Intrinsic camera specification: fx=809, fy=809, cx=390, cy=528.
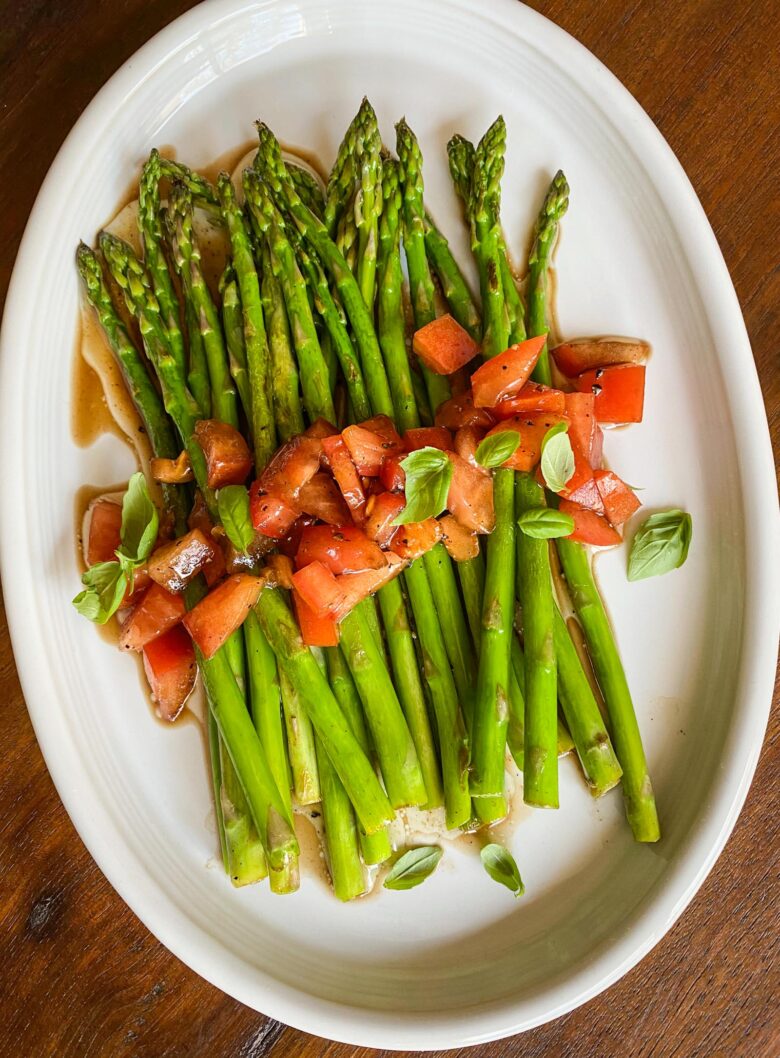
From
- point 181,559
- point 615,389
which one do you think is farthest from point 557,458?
point 181,559

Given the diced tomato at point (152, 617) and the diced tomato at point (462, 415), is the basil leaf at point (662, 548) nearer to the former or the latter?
the diced tomato at point (462, 415)

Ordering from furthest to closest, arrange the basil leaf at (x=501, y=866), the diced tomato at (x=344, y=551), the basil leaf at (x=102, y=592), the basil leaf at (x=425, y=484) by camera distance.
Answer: the basil leaf at (x=501, y=866), the basil leaf at (x=102, y=592), the diced tomato at (x=344, y=551), the basil leaf at (x=425, y=484)

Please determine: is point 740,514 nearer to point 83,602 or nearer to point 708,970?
point 708,970

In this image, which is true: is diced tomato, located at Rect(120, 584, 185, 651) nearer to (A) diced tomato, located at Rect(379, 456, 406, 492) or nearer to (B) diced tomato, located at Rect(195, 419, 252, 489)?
(B) diced tomato, located at Rect(195, 419, 252, 489)

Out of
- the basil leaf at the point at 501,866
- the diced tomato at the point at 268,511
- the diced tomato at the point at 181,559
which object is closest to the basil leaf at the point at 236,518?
the diced tomato at the point at 268,511

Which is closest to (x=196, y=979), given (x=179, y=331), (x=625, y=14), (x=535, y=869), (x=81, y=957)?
(x=81, y=957)

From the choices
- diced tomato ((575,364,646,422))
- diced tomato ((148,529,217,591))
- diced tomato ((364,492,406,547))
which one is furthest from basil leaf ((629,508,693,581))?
diced tomato ((148,529,217,591))

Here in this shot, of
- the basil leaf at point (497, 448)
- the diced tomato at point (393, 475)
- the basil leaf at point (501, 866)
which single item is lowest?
the basil leaf at point (501, 866)
